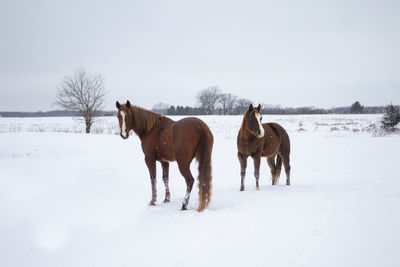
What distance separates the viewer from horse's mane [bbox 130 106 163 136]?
15.5 ft

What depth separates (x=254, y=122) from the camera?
542cm

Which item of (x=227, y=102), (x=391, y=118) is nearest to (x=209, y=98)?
(x=227, y=102)

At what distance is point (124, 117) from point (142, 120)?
371 mm

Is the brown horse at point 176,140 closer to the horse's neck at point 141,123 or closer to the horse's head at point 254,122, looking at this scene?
the horse's neck at point 141,123

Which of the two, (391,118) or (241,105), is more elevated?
(241,105)

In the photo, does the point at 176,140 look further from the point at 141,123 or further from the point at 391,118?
the point at 391,118

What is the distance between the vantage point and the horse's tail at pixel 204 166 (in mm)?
4259

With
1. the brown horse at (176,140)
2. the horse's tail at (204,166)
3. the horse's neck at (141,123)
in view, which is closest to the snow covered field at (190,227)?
the horse's tail at (204,166)

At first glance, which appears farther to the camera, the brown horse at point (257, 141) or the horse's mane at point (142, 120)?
the brown horse at point (257, 141)

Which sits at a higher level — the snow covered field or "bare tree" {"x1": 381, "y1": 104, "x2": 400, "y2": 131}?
"bare tree" {"x1": 381, "y1": 104, "x2": 400, "y2": 131}

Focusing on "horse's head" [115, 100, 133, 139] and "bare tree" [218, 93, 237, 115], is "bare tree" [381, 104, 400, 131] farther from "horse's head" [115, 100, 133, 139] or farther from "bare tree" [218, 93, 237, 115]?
"bare tree" [218, 93, 237, 115]

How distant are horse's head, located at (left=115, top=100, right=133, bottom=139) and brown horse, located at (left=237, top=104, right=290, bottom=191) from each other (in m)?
2.57

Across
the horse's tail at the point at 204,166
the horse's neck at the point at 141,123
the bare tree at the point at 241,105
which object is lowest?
the horse's tail at the point at 204,166

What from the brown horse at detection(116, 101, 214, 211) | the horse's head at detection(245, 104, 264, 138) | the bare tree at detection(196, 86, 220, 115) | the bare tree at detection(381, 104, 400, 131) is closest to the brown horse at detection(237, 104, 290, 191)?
the horse's head at detection(245, 104, 264, 138)
